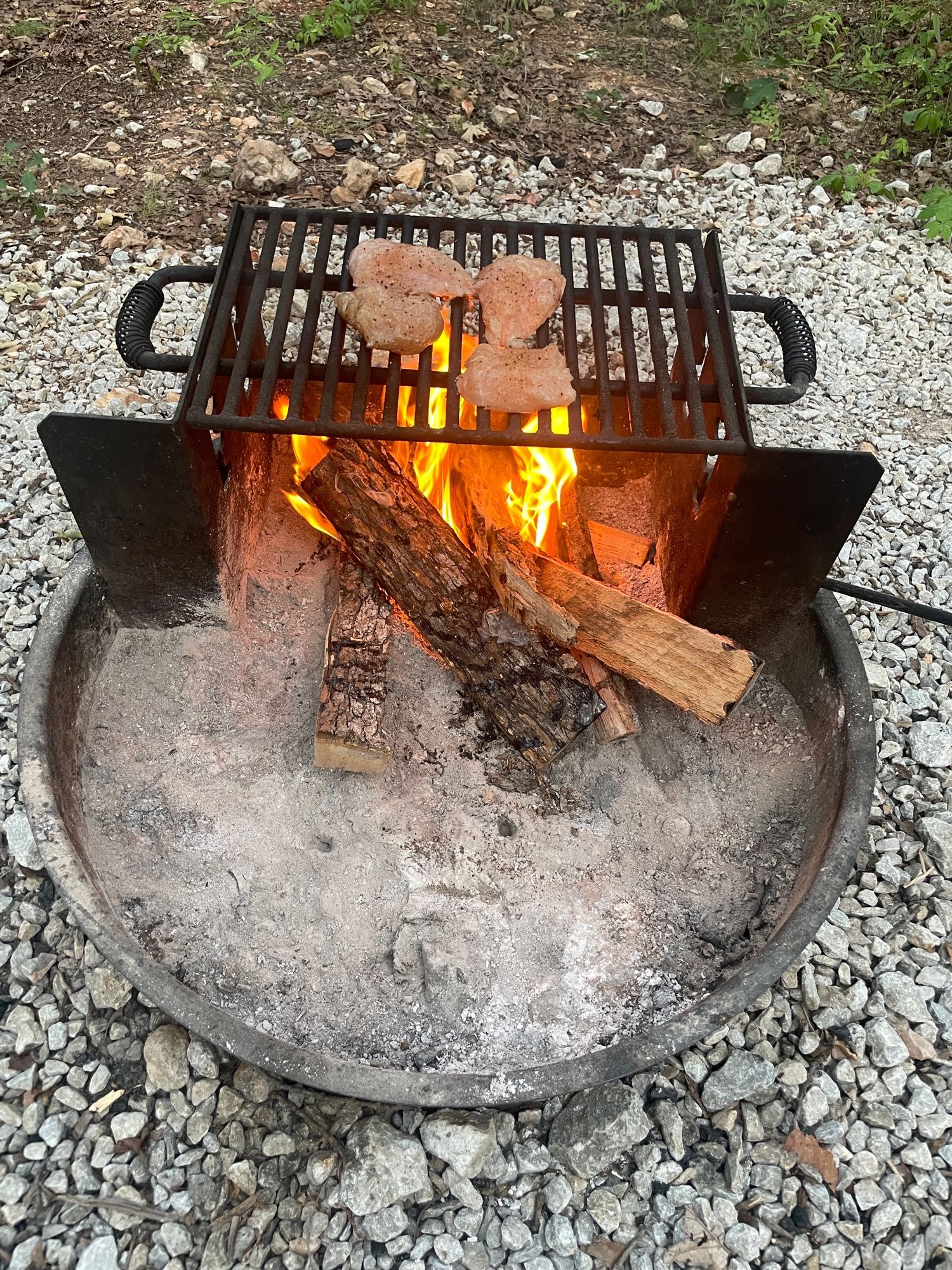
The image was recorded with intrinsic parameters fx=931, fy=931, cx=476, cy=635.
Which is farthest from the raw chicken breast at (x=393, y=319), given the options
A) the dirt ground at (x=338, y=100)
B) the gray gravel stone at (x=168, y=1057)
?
the dirt ground at (x=338, y=100)

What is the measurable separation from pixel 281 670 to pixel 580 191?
11.1ft

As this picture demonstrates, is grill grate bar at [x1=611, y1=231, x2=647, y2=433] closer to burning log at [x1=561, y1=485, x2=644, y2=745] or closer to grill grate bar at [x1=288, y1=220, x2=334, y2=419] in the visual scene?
burning log at [x1=561, y1=485, x2=644, y2=745]

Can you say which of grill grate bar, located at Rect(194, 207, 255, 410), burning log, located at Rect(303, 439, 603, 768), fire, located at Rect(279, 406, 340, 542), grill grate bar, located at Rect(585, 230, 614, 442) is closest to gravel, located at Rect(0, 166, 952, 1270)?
burning log, located at Rect(303, 439, 603, 768)

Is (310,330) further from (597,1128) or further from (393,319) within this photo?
(597,1128)

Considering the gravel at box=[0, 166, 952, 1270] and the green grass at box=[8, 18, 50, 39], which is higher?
the green grass at box=[8, 18, 50, 39]

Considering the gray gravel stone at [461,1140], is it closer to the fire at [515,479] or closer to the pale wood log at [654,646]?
the pale wood log at [654,646]

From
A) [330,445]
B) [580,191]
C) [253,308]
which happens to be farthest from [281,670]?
[580,191]

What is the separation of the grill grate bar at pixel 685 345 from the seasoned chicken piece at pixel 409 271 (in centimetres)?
62

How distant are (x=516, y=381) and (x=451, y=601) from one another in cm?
68

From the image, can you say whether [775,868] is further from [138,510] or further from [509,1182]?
[138,510]

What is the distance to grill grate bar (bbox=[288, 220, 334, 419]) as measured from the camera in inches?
93.9

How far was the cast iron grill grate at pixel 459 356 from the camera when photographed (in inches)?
91.7

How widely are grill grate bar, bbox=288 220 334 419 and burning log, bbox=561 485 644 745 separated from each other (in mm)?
973

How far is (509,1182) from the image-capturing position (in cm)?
216
